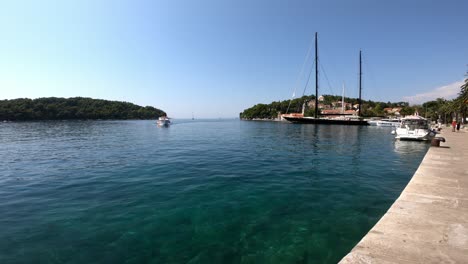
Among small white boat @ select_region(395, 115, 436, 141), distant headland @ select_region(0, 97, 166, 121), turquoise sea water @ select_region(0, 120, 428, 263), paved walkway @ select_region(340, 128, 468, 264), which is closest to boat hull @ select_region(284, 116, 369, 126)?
small white boat @ select_region(395, 115, 436, 141)

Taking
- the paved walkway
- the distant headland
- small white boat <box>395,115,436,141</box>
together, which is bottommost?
the paved walkway

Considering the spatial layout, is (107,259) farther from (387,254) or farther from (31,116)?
(31,116)

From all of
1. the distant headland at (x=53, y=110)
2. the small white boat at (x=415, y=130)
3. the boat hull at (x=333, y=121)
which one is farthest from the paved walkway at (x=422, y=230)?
the distant headland at (x=53, y=110)

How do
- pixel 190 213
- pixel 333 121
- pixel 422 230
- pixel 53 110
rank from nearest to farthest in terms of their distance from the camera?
pixel 422 230 < pixel 190 213 < pixel 333 121 < pixel 53 110

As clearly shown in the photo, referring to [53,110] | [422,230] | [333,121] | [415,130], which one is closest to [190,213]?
[422,230]

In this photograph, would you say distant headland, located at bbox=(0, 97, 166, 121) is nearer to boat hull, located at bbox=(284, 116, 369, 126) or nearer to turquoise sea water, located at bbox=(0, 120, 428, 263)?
boat hull, located at bbox=(284, 116, 369, 126)

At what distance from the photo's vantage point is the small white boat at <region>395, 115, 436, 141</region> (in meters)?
26.7

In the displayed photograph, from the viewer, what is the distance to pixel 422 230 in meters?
4.32

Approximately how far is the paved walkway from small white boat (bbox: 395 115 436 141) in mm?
24390

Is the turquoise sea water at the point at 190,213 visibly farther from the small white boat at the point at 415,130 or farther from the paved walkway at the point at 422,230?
the small white boat at the point at 415,130

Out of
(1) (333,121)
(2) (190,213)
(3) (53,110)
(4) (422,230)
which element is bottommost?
(2) (190,213)

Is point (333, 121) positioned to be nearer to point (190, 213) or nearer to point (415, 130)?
point (415, 130)

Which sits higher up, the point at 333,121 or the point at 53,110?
the point at 53,110

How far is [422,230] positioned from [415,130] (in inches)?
1168
